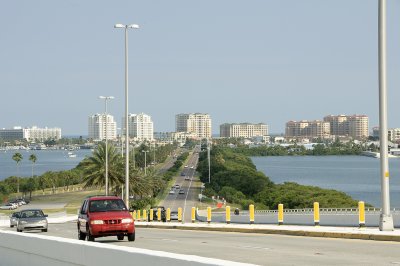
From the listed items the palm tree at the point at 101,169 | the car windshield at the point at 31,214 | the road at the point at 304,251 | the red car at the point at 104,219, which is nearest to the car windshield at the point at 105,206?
the red car at the point at 104,219

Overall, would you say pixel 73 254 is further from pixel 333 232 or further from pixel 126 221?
pixel 333 232

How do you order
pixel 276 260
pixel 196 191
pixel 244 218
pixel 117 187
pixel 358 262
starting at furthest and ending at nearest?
pixel 196 191, pixel 117 187, pixel 244 218, pixel 276 260, pixel 358 262

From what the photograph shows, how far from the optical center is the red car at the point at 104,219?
23844 millimetres

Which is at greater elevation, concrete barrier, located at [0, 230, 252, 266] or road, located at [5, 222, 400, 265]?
concrete barrier, located at [0, 230, 252, 266]

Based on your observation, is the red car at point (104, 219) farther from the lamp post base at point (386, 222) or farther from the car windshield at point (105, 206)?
the lamp post base at point (386, 222)

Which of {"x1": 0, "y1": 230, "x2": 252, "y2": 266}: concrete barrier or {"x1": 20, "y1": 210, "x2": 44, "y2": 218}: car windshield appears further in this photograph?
{"x1": 20, "y1": 210, "x2": 44, "y2": 218}: car windshield

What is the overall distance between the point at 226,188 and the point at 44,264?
452 feet

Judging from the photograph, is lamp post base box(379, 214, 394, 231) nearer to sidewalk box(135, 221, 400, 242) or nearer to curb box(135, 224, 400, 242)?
sidewalk box(135, 221, 400, 242)

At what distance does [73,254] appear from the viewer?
36.6ft

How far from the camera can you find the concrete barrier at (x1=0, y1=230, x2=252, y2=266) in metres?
8.69

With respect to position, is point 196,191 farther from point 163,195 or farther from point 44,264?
point 44,264

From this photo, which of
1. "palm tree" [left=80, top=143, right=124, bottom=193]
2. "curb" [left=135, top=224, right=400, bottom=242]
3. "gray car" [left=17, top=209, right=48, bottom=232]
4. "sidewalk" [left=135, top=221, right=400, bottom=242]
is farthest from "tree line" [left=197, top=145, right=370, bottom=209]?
"sidewalk" [left=135, top=221, right=400, bottom=242]

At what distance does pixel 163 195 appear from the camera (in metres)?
148

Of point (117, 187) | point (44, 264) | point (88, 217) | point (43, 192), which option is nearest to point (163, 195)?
point (43, 192)
